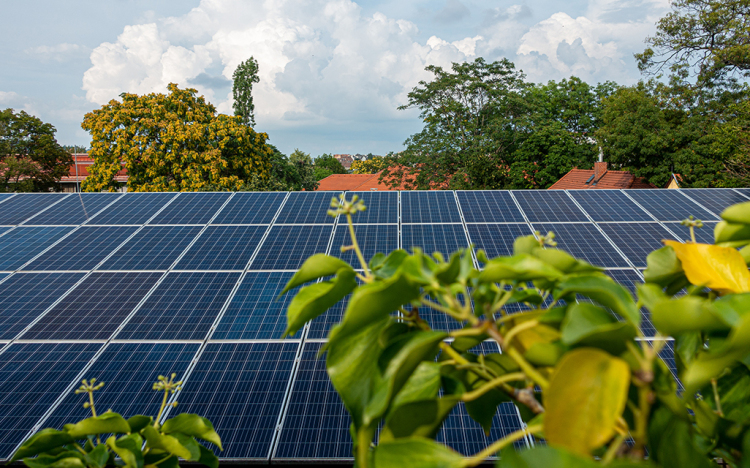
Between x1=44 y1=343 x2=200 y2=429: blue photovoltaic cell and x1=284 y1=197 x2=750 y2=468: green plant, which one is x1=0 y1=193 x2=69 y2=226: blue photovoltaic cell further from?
x1=284 y1=197 x2=750 y2=468: green plant

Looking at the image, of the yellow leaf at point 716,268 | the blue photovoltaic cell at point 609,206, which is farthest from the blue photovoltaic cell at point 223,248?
the blue photovoltaic cell at point 609,206

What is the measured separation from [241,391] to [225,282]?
2.20m

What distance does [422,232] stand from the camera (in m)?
7.50

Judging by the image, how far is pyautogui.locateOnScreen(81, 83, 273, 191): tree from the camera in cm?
3133

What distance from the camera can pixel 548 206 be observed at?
854cm

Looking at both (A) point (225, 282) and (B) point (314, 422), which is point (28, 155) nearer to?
(A) point (225, 282)

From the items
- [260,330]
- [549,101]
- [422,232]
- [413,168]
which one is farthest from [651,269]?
[549,101]

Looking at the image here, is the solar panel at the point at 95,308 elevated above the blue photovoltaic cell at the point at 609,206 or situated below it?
below

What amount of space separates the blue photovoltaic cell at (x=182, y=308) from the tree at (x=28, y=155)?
150 feet

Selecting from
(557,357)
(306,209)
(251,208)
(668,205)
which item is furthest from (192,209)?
(668,205)

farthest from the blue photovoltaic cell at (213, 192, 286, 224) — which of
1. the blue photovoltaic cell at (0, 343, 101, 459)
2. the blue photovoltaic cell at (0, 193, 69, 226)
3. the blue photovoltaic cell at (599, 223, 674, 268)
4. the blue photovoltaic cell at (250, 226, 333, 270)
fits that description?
the blue photovoltaic cell at (599, 223, 674, 268)

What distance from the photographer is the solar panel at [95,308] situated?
550 centimetres

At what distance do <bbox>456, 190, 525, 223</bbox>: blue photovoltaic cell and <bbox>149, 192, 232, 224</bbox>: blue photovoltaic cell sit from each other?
5.12 m

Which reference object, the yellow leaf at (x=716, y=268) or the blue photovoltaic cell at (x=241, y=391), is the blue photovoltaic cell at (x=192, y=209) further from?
the yellow leaf at (x=716, y=268)
